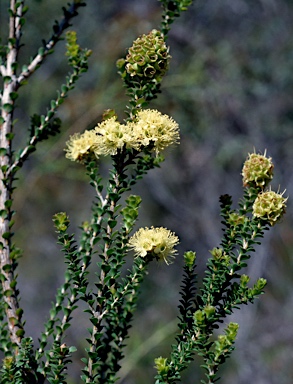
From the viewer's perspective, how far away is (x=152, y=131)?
1.26 meters

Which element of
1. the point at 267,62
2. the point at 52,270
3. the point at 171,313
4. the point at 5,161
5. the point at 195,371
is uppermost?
the point at 52,270

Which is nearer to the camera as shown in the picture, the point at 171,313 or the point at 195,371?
the point at 195,371

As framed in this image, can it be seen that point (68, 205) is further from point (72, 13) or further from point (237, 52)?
point (72, 13)

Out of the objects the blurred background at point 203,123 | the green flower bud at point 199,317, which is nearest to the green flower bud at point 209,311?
the green flower bud at point 199,317

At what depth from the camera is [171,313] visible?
738cm

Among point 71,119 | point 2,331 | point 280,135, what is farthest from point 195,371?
point 2,331

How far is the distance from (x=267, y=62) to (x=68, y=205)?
4.12m

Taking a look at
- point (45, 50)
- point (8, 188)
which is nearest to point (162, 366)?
point (8, 188)

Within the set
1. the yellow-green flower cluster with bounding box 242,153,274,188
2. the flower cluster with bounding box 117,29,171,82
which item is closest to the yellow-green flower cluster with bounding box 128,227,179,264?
the yellow-green flower cluster with bounding box 242,153,274,188

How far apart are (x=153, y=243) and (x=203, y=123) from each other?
4.63 metres

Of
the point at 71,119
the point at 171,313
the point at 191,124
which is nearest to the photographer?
the point at 71,119

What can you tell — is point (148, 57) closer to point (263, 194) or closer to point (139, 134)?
point (139, 134)

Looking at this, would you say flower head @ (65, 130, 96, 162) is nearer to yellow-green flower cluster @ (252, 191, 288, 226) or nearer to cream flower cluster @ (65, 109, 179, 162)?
cream flower cluster @ (65, 109, 179, 162)

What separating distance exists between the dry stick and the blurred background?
2.88 metres
